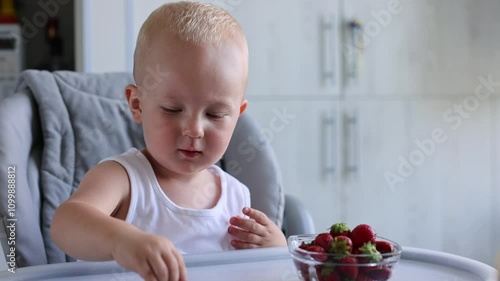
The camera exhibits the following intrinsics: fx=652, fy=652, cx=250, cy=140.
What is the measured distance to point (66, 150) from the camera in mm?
1312

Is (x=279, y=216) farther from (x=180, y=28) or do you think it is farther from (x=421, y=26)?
(x=421, y=26)

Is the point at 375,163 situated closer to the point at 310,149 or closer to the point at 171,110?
the point at 310,149

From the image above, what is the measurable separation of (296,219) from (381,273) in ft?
2.01

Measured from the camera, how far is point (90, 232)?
79cm

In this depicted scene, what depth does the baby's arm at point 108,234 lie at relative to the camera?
66 cm

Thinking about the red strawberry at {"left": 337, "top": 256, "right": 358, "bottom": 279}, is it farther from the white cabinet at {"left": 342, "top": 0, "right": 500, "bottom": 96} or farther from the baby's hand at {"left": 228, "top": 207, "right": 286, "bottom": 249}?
the white cabinet at {"left": 342, "top": 0, "right": 500, "bottom": 96}

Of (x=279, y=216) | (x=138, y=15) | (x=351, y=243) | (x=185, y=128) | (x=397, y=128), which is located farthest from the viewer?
(x=397, y=128)

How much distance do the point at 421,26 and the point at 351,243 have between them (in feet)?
6.75

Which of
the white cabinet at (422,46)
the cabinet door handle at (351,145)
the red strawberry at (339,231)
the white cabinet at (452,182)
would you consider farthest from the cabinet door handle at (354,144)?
the red strawberry at (339,231)

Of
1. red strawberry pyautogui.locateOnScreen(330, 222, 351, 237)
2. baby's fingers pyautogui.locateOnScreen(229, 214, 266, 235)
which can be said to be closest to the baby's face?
baby's fingers pyautogui.locateOnScreen(229, 214, 266, 235)

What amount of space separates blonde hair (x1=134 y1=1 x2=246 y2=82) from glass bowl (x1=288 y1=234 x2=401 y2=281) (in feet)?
1.27

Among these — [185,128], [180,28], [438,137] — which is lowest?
[438,137]

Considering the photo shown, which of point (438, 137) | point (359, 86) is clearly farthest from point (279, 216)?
point (438, 137)

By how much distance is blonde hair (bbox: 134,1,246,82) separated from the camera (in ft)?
3.20
